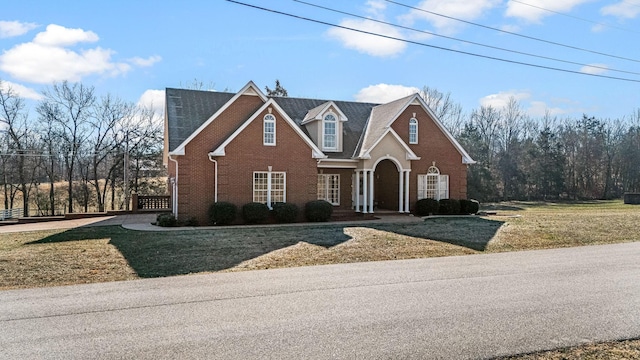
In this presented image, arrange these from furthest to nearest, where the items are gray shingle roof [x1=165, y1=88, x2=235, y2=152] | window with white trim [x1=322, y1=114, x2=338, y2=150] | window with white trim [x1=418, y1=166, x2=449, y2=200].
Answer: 1. window with white trim [x1=418, y1=166, x2=449, y2=200]
2. window with white trim [x1=322, y1=114, x2=338, y2=150]
3. gray shingle roof [x1=165, y1=88, x2=235, y2=152]

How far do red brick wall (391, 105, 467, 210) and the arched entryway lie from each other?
938 mm

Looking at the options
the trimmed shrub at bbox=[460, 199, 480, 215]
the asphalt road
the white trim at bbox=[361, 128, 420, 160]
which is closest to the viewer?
the asphalt road

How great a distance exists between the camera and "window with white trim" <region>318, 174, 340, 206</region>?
25.3 metres

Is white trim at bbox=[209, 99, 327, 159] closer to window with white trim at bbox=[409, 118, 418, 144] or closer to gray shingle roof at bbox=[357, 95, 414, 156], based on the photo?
gray shingle roof at bbox=[357, 95, 414, 156]

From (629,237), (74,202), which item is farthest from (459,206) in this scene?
(74,202)

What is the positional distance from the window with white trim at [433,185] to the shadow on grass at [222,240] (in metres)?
5.37

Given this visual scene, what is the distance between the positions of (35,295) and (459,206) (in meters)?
21.8

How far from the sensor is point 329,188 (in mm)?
25438

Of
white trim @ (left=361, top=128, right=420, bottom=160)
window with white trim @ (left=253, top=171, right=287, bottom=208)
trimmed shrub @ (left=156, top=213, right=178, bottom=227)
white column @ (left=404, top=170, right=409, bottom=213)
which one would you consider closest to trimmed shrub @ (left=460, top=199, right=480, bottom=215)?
white column @ (left=404, top=170, right=409, bottom=213)

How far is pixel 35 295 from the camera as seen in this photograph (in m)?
8.44

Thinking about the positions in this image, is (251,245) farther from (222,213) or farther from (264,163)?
(264,163)

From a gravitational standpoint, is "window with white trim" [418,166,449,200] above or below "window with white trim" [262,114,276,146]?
below

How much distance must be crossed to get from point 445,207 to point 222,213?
1251 cm

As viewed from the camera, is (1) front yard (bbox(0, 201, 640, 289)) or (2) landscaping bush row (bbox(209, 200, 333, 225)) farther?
(2) landscaping bush row (bbox(209, 200, 333, 225))
